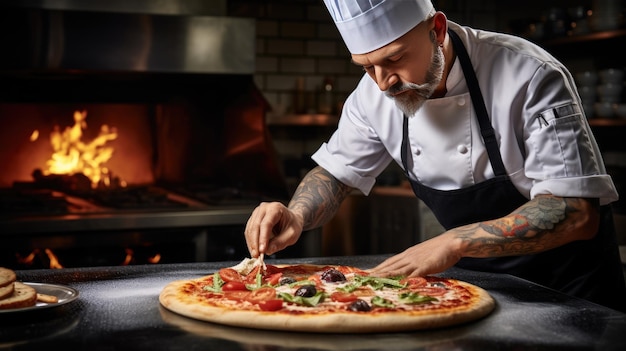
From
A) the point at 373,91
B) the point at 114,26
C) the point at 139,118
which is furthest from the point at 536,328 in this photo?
the point at 139,118

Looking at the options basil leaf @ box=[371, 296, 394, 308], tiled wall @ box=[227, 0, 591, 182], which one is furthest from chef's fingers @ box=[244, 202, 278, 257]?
tiled wall @ box=[227, 0, 591, 182]

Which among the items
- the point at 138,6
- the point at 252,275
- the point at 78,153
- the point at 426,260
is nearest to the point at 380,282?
the point at 426,260

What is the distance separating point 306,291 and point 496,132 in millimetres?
789

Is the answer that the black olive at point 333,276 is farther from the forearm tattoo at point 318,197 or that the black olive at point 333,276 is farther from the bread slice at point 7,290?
the bread slice at point 7,290

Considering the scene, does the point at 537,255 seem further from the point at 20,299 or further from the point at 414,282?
the point at 20,299

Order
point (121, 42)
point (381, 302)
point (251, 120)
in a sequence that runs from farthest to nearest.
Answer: point (251, 120)
point (121, 42)
point (381, 302)

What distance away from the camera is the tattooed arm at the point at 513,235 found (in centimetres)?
203

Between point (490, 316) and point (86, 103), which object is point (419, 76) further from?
point (86, 103)

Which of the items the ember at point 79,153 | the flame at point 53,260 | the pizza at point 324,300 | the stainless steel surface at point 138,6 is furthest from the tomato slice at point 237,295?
the ember at point 79,153

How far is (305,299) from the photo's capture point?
5.98 ft

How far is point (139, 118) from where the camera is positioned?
15.1ft

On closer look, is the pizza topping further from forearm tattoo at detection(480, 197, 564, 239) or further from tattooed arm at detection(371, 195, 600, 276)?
forearm tattoo at detection(480, 197, 564, 239)

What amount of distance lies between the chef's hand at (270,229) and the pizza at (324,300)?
0.07m

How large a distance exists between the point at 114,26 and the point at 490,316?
255cm
